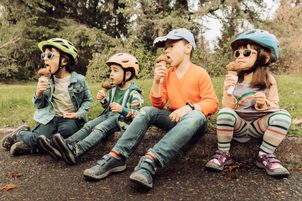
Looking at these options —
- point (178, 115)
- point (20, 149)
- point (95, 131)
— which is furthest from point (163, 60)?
point (20, 149)

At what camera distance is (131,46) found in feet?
44.3

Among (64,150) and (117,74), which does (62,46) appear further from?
(64,150)

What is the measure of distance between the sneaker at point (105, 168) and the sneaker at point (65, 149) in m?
0.37

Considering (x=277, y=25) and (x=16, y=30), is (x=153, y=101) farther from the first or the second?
(x=16, y=30)

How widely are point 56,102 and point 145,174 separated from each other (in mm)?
1735

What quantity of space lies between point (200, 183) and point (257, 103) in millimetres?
827

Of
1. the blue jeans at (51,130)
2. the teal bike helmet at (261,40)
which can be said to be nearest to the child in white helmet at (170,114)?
the teal bike helmet at (261,40)

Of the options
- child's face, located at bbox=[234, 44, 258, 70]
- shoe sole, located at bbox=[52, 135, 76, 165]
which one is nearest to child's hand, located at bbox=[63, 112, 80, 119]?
shoe sole, located at bbox=[52, 135, 76, 165]

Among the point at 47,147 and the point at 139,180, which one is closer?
the point at 139,180

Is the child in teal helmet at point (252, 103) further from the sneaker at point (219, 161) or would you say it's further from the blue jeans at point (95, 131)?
the blue jeans at point (95, 131)

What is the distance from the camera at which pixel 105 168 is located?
9.84 feet

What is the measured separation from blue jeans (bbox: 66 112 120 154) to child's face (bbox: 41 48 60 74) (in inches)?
29.4

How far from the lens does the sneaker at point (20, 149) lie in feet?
12.4

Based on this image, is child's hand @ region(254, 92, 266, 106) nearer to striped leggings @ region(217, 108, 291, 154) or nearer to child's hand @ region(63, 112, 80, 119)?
striped leggings @ region(217, 108, 291, 154)
